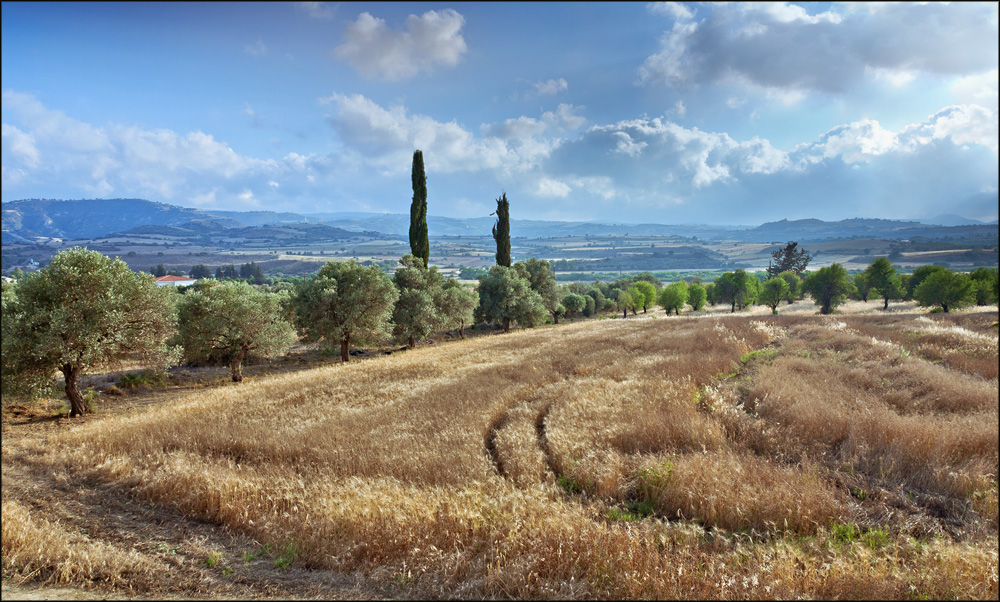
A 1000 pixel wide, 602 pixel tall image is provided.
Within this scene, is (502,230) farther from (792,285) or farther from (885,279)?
(792,285)

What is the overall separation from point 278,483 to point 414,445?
3122 millimetres

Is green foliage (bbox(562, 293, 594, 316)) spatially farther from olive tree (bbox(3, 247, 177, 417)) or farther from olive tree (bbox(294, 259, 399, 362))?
olive tree (bbox(3, 247, 177, 417))

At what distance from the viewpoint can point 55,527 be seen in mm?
6355

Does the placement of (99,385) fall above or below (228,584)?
below

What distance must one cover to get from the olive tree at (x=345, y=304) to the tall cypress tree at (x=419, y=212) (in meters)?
17.6

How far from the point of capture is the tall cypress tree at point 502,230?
66.0 meters

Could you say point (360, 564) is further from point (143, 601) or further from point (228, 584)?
point (143, 601)

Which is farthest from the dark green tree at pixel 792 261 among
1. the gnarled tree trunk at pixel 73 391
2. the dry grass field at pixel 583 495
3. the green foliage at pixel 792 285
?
the gnarled tree trunk at pixel 73 391

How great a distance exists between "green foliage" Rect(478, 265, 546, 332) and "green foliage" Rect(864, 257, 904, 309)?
54.6 metres

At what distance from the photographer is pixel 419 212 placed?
2158 inches

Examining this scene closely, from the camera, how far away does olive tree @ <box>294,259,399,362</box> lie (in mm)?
33562

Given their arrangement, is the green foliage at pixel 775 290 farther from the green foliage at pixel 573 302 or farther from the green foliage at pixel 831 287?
the green foliage at pixel 573 302

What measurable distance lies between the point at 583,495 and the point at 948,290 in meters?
64.1

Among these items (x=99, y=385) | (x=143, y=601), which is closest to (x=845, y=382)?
(x=143, y=601)
